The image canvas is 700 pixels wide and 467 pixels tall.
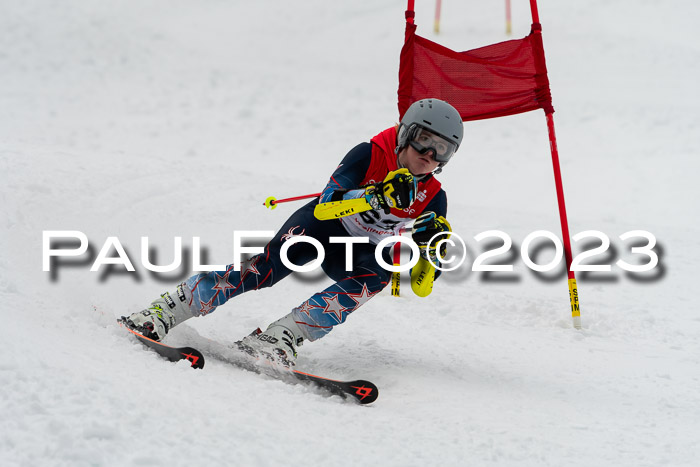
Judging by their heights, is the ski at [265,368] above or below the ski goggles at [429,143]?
below

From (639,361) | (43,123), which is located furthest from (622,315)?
(43,123)

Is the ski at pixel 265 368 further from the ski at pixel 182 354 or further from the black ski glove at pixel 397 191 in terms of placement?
the black ski glove at pixel 397 191

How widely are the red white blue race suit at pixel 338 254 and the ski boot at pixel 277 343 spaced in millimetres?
60

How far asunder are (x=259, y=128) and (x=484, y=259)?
7.35m

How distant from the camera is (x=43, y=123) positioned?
12.3 meters

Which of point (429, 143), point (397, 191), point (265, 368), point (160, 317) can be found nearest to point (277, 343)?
point (265, 368)

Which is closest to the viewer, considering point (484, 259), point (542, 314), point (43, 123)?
point (542, 314)

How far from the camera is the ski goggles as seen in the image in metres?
3.82

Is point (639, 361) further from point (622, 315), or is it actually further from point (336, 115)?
point (336, 115)

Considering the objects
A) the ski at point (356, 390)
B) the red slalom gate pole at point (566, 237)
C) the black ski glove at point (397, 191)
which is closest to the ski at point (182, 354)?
the ski at point (356, 390)

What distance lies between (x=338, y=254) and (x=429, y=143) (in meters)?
0.88

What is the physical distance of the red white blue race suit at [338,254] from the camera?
150 inches

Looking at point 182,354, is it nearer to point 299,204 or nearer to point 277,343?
point 277,343

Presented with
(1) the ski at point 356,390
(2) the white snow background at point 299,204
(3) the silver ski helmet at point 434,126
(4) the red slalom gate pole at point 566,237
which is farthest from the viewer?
(4) the red slalom gate pole at point 566,237
